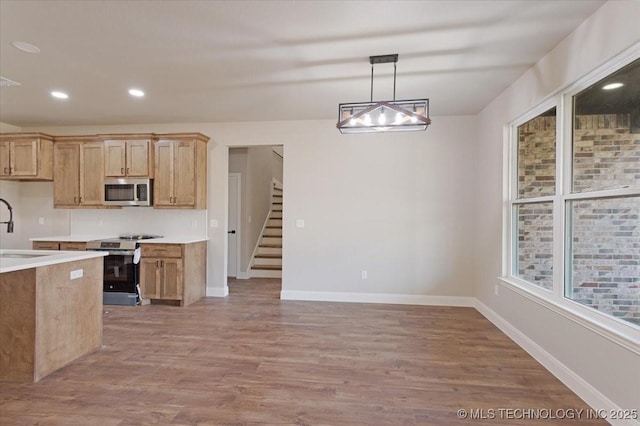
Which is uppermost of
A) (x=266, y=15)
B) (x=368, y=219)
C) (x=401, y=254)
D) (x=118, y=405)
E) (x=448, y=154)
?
(x=266, y=15)

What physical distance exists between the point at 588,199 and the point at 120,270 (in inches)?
209

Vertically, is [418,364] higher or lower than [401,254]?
lower

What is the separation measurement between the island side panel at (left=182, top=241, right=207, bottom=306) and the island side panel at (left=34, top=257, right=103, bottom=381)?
57.3 inches

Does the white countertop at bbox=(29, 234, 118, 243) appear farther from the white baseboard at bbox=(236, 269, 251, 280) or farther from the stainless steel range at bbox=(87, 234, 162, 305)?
the white baseboard at bbox=(236, 269, 251, 280)

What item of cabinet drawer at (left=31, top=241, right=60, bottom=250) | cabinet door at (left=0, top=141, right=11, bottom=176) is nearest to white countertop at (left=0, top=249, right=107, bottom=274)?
cabinet drawer at (left=31, top=241, right=60, bottom=250)

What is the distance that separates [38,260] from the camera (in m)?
2.48

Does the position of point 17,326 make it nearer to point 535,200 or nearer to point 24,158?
point 24,158

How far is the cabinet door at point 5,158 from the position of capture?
4.95 m

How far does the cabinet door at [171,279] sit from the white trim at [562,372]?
4.05m

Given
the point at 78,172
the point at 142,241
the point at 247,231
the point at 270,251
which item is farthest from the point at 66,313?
the point at 270,251

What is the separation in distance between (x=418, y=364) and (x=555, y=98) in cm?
256

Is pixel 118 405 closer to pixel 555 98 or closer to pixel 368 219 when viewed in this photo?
pixel 368 219

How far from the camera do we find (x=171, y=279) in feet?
14.9

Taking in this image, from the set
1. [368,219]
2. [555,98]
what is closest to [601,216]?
[555,98]
